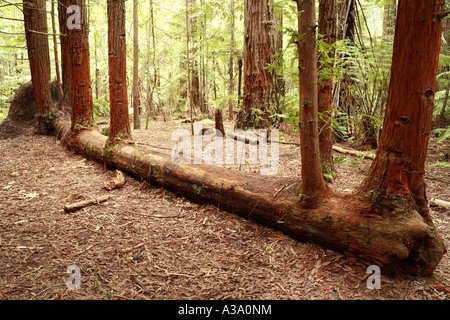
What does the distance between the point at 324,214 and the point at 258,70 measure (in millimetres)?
6243

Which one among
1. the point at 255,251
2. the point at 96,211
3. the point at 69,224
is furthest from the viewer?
the point at 96,211

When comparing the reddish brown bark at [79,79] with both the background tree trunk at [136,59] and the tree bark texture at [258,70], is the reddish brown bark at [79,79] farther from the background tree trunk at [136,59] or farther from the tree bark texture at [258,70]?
the tree bark texture at [258,70]

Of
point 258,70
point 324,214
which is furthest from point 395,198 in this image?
point 258,70

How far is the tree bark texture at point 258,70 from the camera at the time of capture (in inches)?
309

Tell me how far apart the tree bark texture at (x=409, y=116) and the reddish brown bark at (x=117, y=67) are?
457cm

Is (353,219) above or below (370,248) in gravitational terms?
above

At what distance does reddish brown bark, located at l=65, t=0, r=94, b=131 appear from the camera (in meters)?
6.73

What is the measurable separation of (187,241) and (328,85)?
113 inches

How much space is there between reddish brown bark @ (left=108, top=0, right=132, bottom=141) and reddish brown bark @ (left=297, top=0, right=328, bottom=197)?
156 inches

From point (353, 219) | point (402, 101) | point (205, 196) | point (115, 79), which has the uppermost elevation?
point (115, 79)

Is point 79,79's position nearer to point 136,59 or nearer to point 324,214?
point 136,59
